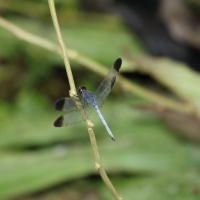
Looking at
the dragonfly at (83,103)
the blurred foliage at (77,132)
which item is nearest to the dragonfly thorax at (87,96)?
the dragonfly at (83,103)

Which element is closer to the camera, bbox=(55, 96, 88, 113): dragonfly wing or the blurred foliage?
bbox=(55, 96, 88, 113): dragonfly wing

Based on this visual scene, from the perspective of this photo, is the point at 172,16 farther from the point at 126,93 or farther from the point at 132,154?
the point at 132,154

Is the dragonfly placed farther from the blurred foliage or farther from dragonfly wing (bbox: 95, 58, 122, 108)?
the blurred foliage

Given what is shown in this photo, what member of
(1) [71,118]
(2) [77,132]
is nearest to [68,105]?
(1) [71,118]

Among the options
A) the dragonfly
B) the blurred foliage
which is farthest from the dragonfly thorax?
the blurred foliage

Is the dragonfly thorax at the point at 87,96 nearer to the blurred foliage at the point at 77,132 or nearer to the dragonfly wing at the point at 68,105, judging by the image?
the dragonfly wing at the point at 68,105

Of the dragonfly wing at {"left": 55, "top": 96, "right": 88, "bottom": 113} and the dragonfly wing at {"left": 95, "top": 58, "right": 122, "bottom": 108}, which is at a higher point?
the dragonfly wing at {"left": 95, "top": 58, "right": 122, "bottom": 108}

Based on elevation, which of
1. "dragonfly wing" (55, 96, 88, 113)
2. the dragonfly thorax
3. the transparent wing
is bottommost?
the transparent wing

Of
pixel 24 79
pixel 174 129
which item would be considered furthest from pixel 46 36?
pixel 174 129
